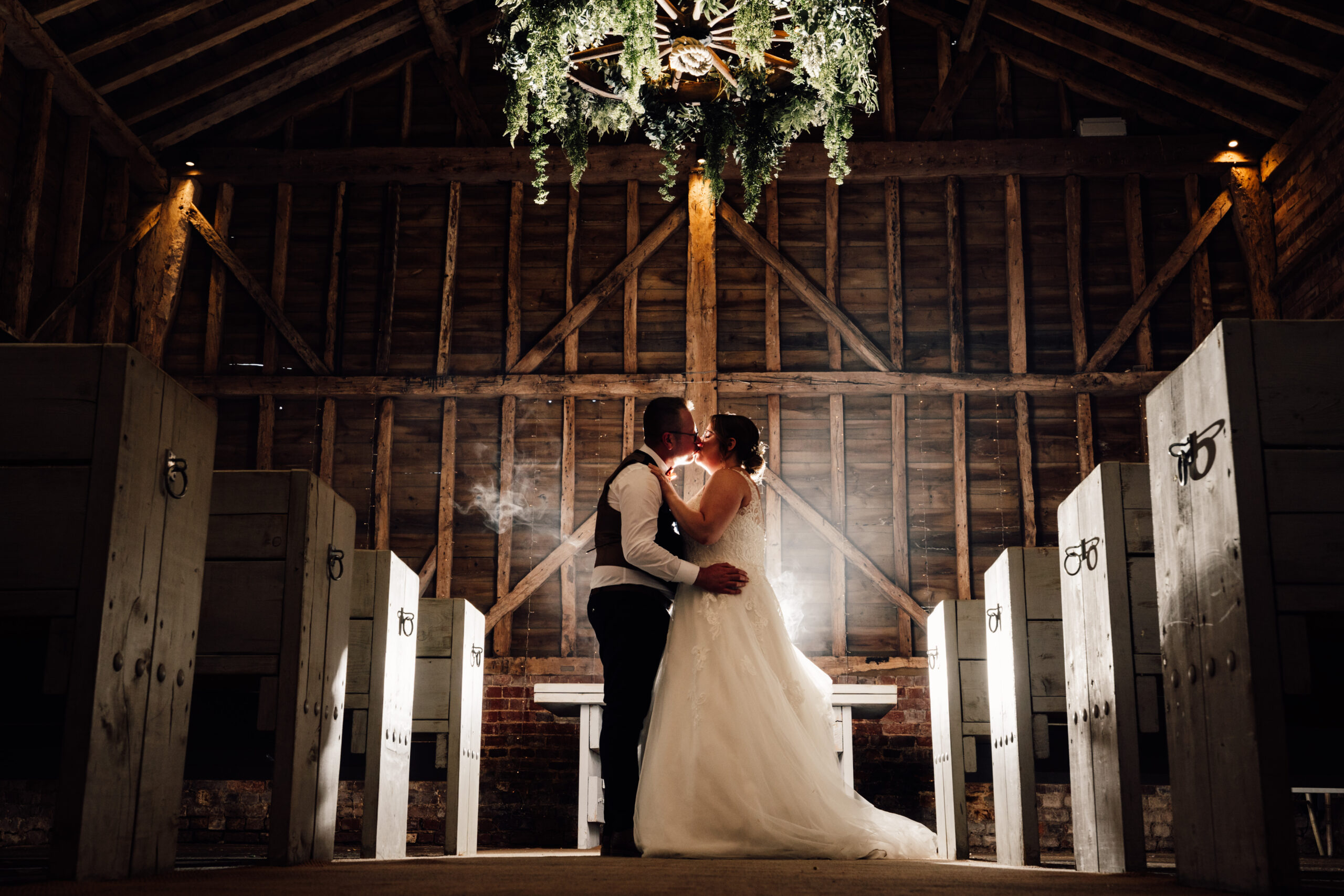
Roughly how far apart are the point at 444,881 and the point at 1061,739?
2.85m

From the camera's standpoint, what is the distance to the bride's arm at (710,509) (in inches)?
145

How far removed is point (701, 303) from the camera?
30.4 feet

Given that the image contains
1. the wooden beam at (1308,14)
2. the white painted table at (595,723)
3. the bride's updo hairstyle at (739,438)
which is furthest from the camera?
the wooden beam at (1308,14)

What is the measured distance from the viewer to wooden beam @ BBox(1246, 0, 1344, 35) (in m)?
7.38

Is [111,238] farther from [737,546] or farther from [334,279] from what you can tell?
[737,546]

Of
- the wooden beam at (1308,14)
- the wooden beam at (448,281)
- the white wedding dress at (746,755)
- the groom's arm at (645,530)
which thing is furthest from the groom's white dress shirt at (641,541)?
the wooden beam at (1308,14)

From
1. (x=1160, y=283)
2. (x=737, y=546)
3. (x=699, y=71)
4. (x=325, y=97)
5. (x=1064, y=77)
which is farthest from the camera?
(x=325, y=97)

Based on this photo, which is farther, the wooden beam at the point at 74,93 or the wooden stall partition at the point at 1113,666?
the wooden beam at the point at 74,93

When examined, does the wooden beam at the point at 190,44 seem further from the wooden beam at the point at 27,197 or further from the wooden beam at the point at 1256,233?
the wooden beam at the point at 1256,233

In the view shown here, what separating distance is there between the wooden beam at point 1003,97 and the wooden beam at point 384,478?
18.2ft

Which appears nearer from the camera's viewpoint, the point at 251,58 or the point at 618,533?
the point at 618,533

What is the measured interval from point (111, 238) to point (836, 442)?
5965 mm

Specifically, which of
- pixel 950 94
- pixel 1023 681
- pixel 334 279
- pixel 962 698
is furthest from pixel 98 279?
pixel 1023 681

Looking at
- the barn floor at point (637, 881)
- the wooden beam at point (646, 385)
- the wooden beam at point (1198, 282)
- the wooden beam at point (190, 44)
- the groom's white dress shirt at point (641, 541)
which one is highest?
the wooden beam at point (190, 44)
